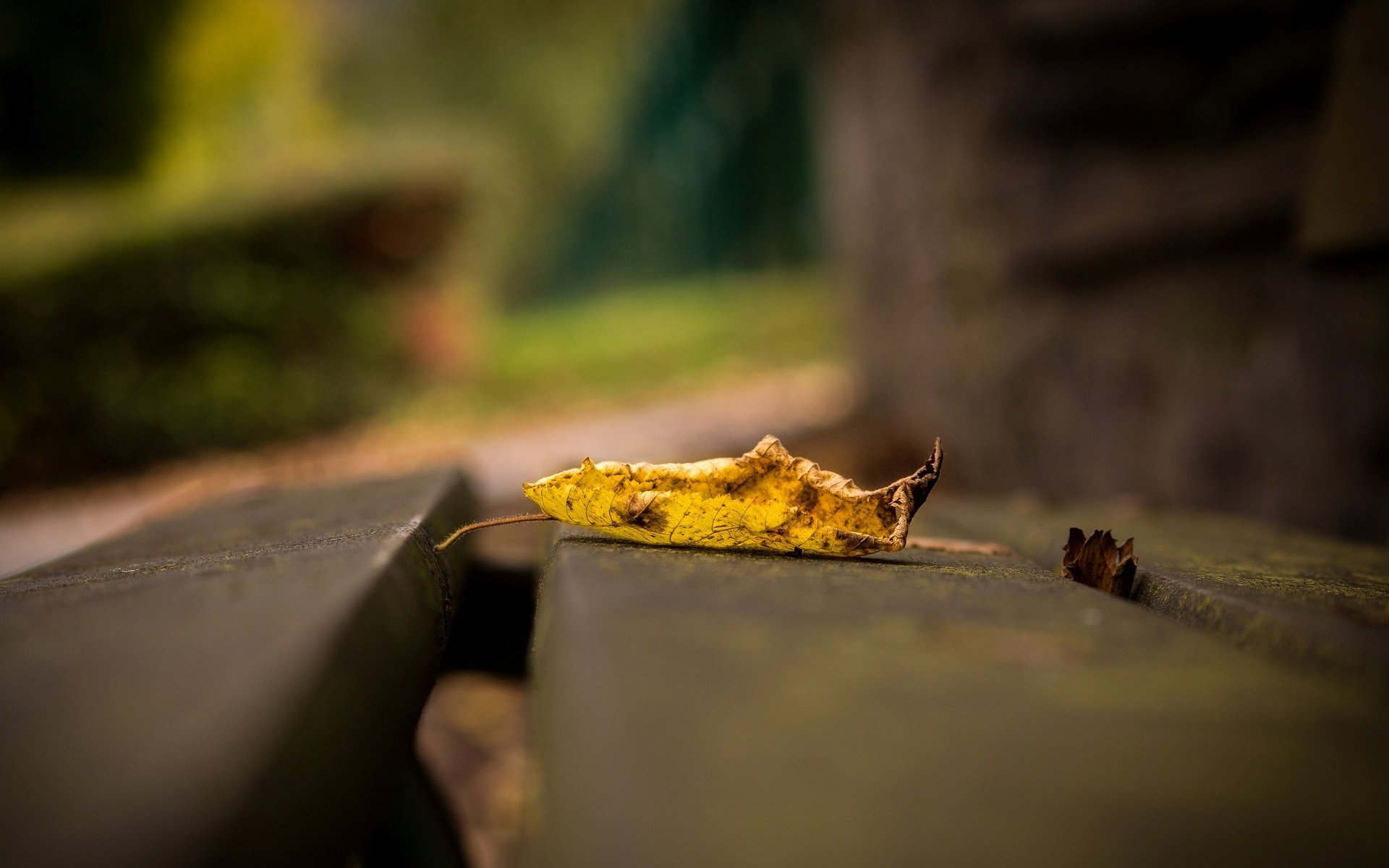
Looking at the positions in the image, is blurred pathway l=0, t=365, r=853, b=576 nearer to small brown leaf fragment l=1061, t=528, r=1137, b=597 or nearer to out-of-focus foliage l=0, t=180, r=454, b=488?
out-of-focus foliage l=0, t=180, r=454, b=488

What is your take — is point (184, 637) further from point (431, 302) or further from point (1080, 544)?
point (431, 302)

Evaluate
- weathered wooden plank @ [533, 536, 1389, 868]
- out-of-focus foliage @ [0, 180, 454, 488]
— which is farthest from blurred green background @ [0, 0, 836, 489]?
weathered wooden plank @ [533, 536, 1389, 868]

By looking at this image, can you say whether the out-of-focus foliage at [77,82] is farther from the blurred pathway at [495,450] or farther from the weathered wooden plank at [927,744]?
the weathered wooden plank at [927,744]

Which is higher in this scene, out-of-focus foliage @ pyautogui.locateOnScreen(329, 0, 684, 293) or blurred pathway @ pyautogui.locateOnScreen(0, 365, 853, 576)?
out-of-focus foliage @ pyautogui.locateOnScreen(329, 0, 684, 293)

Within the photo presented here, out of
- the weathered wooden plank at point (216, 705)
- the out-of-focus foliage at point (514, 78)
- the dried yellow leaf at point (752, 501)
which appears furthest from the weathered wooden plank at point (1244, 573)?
the out-of-focus foliage at point (514, 78)

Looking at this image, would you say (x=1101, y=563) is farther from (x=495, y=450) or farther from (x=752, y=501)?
(x=495, y=450)

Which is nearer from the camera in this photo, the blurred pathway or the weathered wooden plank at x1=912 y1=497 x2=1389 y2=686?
the weathered wooden plank at x1=912 y1=497 x2=1389 y2=686
